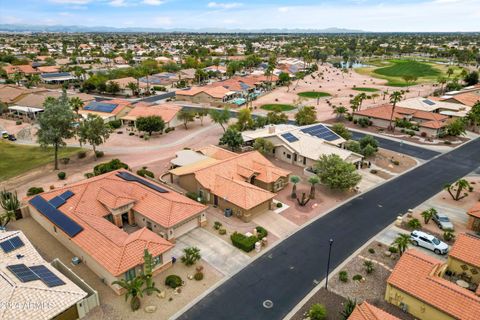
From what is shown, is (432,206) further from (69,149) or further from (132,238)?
Answer: (69,149)

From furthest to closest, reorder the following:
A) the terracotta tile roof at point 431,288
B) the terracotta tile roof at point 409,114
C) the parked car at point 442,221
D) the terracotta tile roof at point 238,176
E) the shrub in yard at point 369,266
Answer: the terracotta tile roof at point 409,114, the terracotta tile roof at point 238,176, the parked car at point 442,221, the shrub in yard at point 369,266, the terracotta tile roof at point 431,288

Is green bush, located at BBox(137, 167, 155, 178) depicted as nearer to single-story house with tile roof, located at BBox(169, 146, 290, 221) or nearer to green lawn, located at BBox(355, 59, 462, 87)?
single-story house with tile roof, located at BBox(169, 146, 290, 221)

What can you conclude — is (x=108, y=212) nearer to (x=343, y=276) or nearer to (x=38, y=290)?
(x=38, y=290)

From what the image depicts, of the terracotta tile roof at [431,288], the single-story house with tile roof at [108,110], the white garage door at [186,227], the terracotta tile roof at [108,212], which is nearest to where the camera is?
the terracotta tile roof at [431,288]

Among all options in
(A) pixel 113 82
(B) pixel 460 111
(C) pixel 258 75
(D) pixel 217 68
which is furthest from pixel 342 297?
(D) pixel 217 68

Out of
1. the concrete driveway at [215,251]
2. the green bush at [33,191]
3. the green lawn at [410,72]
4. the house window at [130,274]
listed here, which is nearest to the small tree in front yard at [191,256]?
the concrete driveway at [215,251]

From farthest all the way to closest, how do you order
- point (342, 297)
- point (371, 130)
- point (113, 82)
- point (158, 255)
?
point (113, 82), point (371, 130), point (158, 255), point (342, 297)

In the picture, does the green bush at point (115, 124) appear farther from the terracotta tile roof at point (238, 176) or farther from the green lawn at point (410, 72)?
the green lawn at point (410, 72)

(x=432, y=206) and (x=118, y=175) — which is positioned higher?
(x=118, y=175)
